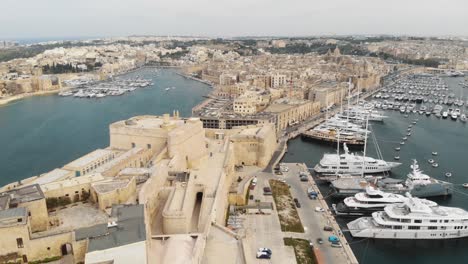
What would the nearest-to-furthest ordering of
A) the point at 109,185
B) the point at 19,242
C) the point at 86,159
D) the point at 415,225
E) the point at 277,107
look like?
the point at 19,242 < the point at 109,185 < the point at 415,225 < the point at 86,159 < the point at 277,107

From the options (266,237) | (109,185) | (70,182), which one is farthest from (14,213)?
(266,237)

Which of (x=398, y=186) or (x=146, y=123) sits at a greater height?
(x=146, y=123)

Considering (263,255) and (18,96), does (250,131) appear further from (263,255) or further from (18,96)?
(18,96)

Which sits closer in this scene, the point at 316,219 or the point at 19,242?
the point at 19,242

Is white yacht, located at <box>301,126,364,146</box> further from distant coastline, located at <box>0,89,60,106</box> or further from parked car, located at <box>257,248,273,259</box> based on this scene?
distant coastline, located at <box>0,89,60,106</box>

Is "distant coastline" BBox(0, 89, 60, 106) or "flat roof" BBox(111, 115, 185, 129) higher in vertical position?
"flat roof" BBox(111, 115, 185, 129)

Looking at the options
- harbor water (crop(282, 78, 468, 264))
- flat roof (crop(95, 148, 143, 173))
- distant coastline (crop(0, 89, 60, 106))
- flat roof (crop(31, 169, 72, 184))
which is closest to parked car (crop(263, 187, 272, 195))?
harbor water (crop(282, 78, 468, 264))
